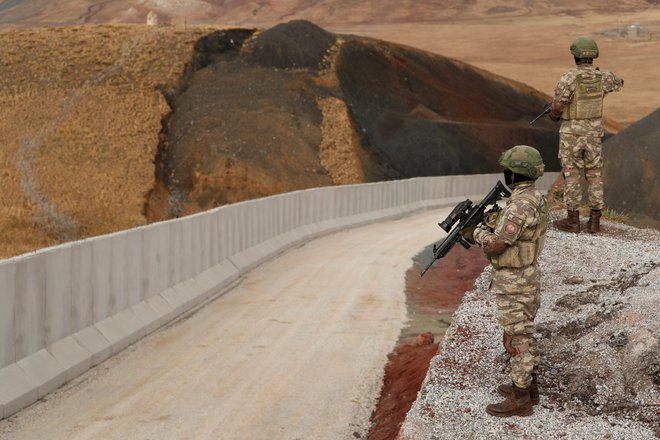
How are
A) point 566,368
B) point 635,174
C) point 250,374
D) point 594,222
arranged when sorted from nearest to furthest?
point 566,368 → point 250,374 → point 594,222 → point 635,174

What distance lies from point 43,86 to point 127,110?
5.90 meters

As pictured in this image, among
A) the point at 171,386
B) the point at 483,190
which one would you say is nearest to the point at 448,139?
the point at 483,190

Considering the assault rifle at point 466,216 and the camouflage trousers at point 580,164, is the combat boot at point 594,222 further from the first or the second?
the assault rifle at point 466,216

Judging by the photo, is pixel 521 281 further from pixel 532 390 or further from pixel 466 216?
pixel 532 390

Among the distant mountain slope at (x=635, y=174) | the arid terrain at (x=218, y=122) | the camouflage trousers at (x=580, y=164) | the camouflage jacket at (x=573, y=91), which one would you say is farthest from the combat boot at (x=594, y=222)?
the arid terrain at (x=218, y=122)

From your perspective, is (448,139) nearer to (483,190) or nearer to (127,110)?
(483,190)

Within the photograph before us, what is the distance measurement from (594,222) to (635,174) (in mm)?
4038

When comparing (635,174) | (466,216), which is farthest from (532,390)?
(635,174)

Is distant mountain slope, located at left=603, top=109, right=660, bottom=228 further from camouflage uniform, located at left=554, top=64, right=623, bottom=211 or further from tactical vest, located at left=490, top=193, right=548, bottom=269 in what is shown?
tactical vest, located at left=490, top=193, right=548, bottom=269

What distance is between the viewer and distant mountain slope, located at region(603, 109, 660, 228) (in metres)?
19.6

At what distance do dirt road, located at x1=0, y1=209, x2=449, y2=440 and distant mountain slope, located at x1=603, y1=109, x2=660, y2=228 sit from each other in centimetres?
524

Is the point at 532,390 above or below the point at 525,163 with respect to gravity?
below

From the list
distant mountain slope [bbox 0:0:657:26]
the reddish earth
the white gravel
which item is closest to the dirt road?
the reddish earth

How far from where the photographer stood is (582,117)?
1577cm
